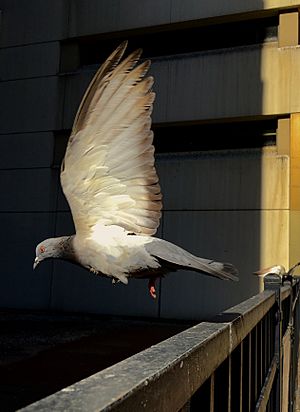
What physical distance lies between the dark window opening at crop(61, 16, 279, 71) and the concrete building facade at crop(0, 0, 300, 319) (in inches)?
1.2

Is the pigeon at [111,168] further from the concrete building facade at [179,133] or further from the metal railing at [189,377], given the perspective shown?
the concrete building facade at [179,133]

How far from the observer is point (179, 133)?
13750 mm

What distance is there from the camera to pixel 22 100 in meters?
15.2

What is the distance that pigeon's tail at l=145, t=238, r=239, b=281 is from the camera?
313 centimetres

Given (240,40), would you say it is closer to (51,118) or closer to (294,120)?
(294,120)

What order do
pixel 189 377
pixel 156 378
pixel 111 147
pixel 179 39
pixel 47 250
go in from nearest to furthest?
pixel 156 378
pixel 189 377
pixel 111 147
pixel 47 250
pixel 179 39

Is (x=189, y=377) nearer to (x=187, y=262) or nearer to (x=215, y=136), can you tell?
(x=187, y=262)

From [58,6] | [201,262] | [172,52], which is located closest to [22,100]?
[58,6]

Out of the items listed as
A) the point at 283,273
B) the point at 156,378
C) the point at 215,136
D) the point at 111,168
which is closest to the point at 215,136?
the point at 215,136

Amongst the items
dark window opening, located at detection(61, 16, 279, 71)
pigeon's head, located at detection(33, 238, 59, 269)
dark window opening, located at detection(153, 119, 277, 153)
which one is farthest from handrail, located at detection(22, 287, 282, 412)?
dark window opening, located at detection(61, 16, 279, 71)

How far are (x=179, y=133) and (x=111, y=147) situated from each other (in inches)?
399

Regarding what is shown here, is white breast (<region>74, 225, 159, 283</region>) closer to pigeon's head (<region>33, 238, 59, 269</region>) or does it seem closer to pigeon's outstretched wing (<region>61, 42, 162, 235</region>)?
pigeon's outstretched wing (<region>61, 42, 162, 235</region>)

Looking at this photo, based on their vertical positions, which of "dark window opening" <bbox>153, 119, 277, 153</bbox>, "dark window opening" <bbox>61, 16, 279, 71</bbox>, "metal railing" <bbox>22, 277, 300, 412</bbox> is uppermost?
"dark window opening" <bbox>61, 16, 279, 71</bbox>

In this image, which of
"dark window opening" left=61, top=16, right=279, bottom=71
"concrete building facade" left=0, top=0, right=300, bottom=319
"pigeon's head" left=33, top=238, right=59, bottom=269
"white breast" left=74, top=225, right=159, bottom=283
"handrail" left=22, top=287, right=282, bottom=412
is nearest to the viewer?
"handrail" left=22, top=287, right=282, bottom=412
